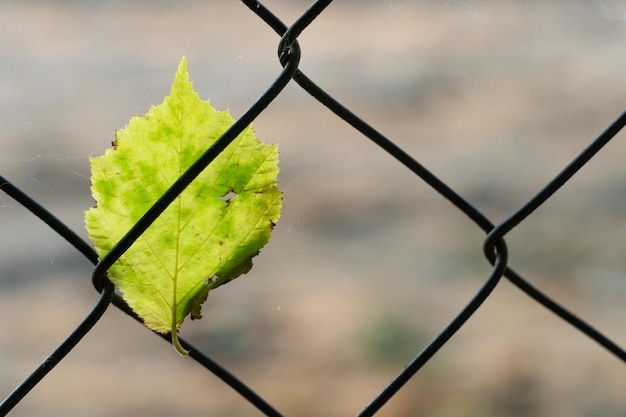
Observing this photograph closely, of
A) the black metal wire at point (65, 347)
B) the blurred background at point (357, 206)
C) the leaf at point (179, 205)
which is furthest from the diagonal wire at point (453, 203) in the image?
the blurred background at point (357, 206)

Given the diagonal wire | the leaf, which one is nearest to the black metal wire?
the leaf

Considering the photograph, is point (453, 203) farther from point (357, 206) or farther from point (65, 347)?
point (357, 206)

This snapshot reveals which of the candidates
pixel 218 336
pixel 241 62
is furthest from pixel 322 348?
pixel 241 62

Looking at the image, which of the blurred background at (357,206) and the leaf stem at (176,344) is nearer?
the leaf stem at (176,344)

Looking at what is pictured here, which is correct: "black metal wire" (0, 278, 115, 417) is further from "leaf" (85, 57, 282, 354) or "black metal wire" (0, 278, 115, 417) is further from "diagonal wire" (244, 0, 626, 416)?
"diagonal wire" (244, 0, 626, 416)

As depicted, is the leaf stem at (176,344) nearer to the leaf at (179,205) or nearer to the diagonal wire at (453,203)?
the leaf at (179,205)

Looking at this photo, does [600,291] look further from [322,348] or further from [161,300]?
[161,300]
